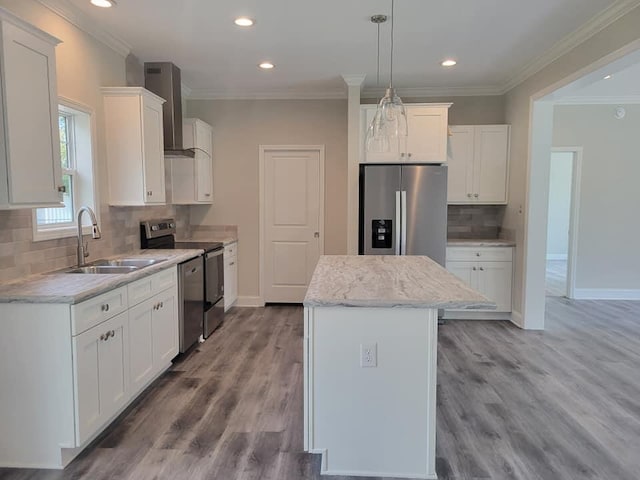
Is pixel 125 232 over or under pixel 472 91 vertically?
under

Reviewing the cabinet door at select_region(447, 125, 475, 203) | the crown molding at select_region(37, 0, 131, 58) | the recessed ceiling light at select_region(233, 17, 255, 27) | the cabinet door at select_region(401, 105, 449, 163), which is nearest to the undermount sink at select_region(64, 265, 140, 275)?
the crown molding at select_region(37, 0, 131, 58)

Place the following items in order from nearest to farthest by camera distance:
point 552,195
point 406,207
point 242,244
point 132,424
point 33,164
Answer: point 33,164, point 132,424, point 406,207, point 242,244, point 552,195

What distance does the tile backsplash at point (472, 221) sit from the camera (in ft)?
17.4

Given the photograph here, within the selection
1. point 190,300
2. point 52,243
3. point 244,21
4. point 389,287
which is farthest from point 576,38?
point 52,243

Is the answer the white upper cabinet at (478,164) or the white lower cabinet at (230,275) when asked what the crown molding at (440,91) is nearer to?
the white upper cabinet at (478,164)

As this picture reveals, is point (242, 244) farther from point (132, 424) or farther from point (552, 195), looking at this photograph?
point (552, 195)

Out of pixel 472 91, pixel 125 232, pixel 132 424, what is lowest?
pixel 132 424

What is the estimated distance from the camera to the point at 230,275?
5.14 metres

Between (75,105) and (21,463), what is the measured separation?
2.28 metres

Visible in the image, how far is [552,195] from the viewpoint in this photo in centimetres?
991

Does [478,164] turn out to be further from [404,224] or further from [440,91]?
[404,224]

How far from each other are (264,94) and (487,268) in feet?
11.1

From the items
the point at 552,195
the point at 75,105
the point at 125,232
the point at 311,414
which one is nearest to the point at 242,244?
the point at 125,232

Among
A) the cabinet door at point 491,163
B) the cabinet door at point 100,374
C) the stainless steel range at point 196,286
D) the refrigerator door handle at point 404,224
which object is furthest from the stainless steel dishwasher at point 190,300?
the cabinet door at point 491,163
